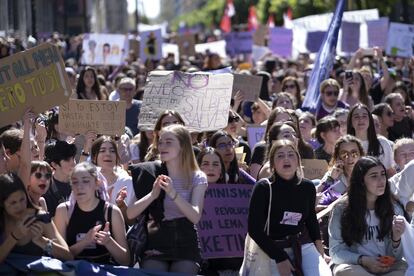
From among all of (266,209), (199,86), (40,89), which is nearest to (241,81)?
(199,86)

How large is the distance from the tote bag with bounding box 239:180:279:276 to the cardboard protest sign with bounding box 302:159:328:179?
91.1 inches

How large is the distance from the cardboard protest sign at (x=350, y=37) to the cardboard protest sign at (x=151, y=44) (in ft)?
12.0

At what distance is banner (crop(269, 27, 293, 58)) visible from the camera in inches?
985

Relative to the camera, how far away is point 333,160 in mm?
9555

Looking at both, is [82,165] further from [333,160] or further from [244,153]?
[244,153]

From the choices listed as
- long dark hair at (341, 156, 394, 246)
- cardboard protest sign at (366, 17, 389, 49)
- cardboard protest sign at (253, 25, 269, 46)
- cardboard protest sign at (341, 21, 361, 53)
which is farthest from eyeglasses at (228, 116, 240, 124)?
cardboard protest sign at (253, 25, 269, 46)

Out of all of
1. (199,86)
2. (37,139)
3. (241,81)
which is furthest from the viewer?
(241,81)

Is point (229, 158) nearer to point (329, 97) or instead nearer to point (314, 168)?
point (314, 168)

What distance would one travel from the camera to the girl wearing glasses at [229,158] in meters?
9.00

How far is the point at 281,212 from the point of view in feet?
25.8

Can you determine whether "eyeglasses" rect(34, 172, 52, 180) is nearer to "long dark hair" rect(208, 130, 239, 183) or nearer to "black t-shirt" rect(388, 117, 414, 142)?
"long dark hair" rect(208, 130, 239, 183)

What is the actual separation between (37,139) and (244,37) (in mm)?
19338

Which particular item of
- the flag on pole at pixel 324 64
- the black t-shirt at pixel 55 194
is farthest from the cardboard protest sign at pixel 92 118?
the flag on pole at pixel 324 64

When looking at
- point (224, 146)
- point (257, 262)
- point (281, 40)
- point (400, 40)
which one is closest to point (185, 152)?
point (257, 262)
